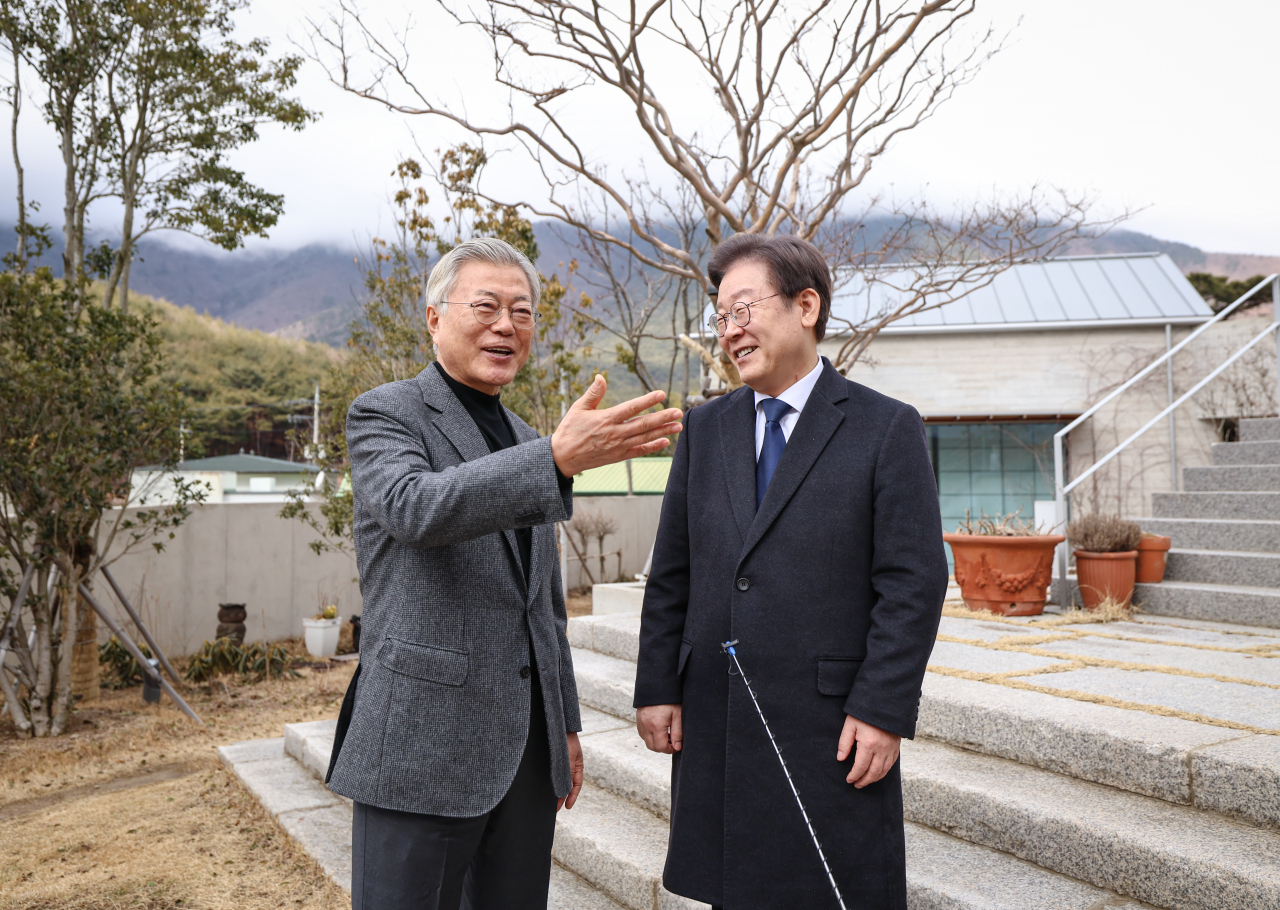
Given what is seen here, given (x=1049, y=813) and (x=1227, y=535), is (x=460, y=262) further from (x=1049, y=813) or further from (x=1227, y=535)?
(x=1227, y=535)

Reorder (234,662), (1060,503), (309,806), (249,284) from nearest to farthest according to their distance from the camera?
(309,806), (1060,503), (234,662), (249,284)

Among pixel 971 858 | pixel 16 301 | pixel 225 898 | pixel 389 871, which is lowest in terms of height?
pixel 225 898

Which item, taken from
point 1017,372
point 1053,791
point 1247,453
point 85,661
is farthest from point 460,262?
point 1017,372

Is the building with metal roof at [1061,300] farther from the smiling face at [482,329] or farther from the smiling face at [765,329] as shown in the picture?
the smiling face at [482,329]

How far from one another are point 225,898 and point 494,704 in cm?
237

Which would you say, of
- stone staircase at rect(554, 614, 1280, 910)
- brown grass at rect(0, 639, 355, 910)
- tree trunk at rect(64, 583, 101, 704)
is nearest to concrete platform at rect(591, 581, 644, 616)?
brown grass at rect(0, 639, 355, 910)

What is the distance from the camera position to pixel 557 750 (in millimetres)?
1751

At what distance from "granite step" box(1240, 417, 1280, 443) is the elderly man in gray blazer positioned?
6.23 m

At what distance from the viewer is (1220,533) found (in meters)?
5.36

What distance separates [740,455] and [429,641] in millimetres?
710

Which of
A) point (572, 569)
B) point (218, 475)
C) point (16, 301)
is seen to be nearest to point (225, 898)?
point (16, 301)

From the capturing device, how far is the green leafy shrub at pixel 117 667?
7.57m

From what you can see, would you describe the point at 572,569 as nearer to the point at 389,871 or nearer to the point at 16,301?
the point at 16,301

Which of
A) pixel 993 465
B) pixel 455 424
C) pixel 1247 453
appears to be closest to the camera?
pixel 455 424
